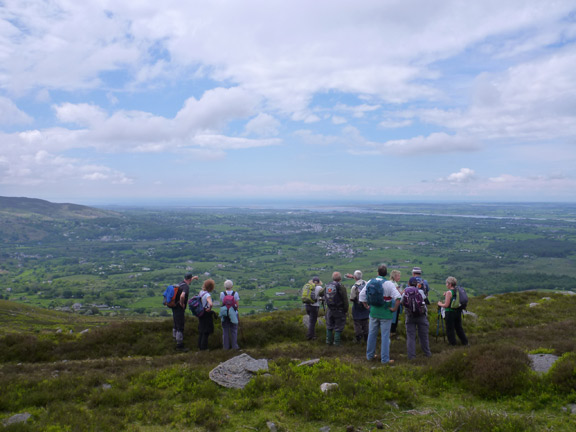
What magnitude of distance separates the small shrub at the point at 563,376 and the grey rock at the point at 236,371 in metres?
7.87

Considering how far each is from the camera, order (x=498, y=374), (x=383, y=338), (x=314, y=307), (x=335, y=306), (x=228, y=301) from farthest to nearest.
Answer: (x=314, y=307) → (x=335, y=306) → (x=228, y=301) → (x=383, y=338) → (x=498, y=374)

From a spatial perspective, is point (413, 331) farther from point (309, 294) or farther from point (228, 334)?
point (228, 334)

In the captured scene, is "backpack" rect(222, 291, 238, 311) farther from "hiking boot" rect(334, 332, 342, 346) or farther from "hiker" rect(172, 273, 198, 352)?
"hiking boot" rect(334, 332, 342, 346)

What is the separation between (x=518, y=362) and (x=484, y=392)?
148 cm

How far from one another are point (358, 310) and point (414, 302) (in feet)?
10.9

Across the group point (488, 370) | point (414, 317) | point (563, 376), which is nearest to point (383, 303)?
point (414, 317)

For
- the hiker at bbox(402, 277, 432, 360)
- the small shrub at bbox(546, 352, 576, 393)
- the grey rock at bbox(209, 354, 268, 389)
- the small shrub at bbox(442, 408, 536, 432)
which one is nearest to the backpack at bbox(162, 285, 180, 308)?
the grey rock at bbox(209, 354, 268, 389)

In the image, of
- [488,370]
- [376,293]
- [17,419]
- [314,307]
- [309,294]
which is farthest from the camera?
[314,307]

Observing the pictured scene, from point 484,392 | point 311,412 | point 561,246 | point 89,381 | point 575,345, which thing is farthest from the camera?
point 561,246

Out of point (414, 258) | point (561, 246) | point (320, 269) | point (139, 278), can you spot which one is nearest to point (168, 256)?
point (139, 278)

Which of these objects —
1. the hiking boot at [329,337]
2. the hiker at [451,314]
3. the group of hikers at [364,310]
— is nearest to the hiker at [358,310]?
the group of hikers at [364,310]

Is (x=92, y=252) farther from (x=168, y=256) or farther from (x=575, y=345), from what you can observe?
(x=575, y=345)

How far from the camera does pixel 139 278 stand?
12188cm

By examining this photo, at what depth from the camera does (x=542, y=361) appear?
33.6ft
